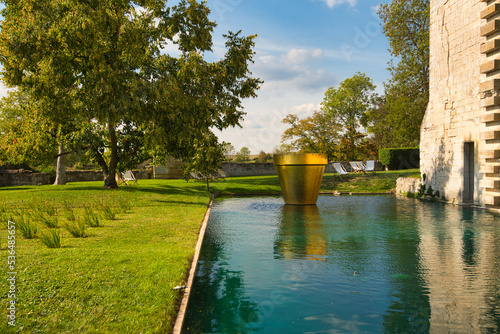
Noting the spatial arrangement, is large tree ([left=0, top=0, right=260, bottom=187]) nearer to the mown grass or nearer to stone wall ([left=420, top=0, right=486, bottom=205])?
the mown grass

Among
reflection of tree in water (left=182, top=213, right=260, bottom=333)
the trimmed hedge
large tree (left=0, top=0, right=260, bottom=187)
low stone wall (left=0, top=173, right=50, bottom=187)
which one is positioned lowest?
reflection of tree in water (left=182, top=213, right=260, bottom=333)

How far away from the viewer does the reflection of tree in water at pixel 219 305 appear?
12.8ft

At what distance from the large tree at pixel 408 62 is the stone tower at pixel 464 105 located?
52.6ft

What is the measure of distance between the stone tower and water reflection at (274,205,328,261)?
5982 millimetres

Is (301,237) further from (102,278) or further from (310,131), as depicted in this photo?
(310,131)

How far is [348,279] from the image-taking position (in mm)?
5152

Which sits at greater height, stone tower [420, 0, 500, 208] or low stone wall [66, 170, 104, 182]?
stone tower [420, 0, 500, 208]

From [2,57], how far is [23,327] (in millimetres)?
17332

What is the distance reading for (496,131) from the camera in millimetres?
11594

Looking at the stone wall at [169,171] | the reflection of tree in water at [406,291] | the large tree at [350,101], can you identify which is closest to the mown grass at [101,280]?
the reflection of tree in water at [406,291]

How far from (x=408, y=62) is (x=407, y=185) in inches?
695

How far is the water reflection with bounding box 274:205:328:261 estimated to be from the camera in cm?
663

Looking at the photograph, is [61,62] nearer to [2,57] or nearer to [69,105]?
[69,105]

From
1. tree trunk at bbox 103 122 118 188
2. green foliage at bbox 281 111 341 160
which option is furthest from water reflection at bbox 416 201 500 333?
green foliage at bbox 281 111 341 160
